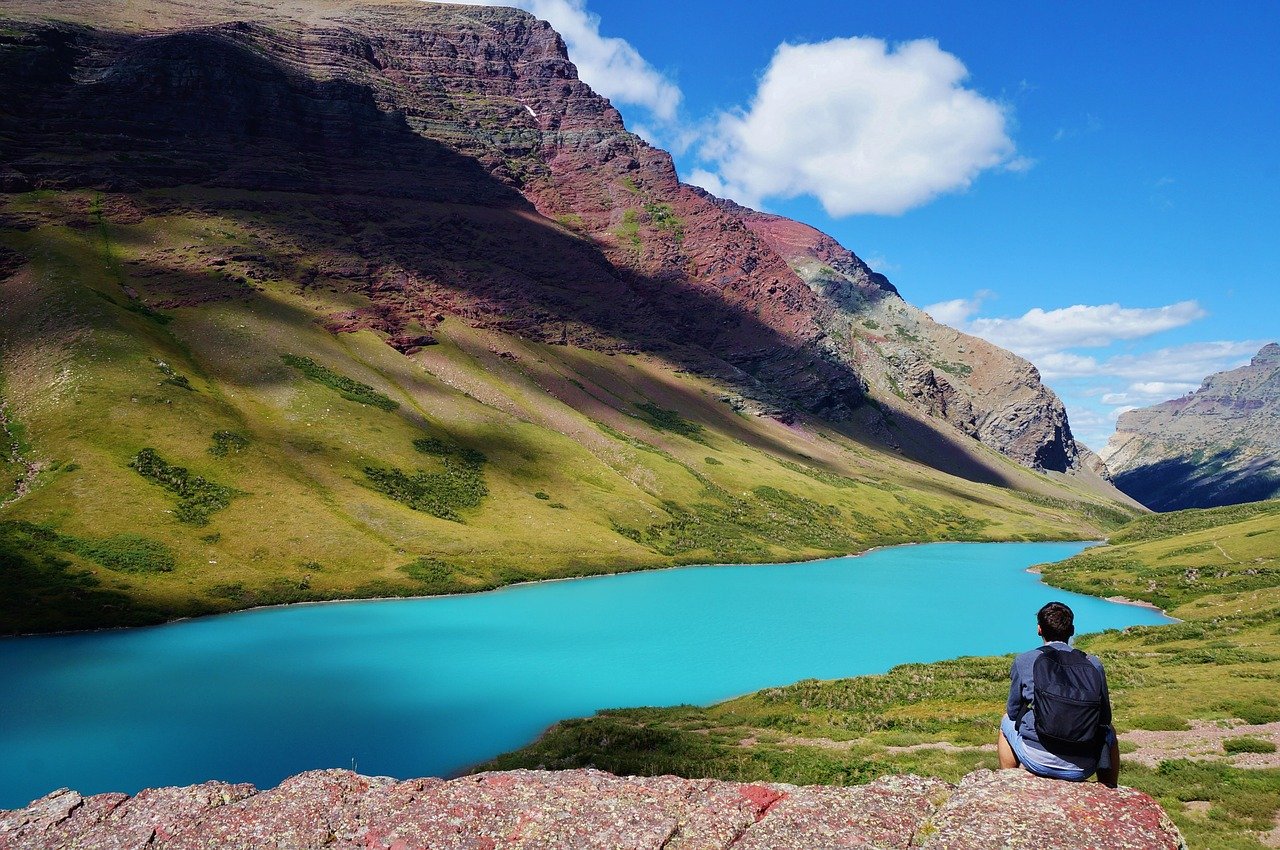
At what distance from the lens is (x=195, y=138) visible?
19825 cm

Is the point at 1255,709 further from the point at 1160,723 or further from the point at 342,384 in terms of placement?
the point at 342,384

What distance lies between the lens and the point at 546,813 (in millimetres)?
16750

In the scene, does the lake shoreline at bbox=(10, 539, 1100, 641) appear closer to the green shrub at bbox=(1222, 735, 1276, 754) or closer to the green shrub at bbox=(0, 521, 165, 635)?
the green shrub at bbox=(0, 521, 165, 635)

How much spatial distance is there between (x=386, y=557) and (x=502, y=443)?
52.2 metres

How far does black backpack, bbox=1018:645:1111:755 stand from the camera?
10547 millimetres

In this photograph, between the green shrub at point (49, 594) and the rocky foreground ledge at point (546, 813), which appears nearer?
the rocky foreground ledge at point (546, 813)

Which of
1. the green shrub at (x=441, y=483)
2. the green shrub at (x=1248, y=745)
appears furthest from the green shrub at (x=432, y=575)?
the green shrub at (x=1248, y=745)

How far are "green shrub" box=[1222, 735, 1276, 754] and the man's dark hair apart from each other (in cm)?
2097

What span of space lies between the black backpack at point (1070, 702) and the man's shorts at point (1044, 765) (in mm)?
143

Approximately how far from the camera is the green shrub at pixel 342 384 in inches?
5094

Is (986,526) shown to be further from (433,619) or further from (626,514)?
(433,619)

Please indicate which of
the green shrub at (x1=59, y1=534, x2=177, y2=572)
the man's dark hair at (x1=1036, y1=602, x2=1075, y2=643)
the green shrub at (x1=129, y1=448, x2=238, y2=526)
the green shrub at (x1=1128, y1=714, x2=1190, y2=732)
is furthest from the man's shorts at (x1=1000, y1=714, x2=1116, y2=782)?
the green shrub at (x1=129, y1=448, x2=238, y2=526)

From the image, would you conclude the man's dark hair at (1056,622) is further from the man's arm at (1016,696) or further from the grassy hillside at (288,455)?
the grassy hillside at (288,455)

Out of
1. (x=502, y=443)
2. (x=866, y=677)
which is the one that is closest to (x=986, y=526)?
(x=502, y=443)
